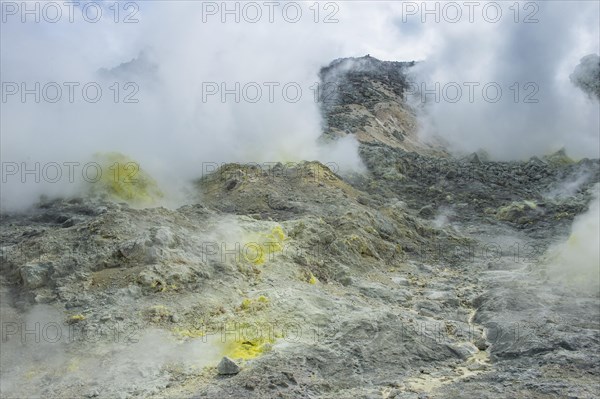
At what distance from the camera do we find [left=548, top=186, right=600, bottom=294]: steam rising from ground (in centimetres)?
1059

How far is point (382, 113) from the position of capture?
1307 inches

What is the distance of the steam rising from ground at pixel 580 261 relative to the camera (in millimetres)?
10594

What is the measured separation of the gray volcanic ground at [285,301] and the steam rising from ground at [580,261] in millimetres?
46

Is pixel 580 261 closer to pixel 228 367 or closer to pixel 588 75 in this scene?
pixel 228 367

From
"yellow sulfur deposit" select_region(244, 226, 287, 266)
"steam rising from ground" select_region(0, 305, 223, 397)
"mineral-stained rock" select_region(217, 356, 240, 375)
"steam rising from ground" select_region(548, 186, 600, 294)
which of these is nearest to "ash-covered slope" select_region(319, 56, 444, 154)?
"yellow sulfur deposit" select_region(244, 226, 287, 266)

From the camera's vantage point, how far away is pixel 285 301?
895cm

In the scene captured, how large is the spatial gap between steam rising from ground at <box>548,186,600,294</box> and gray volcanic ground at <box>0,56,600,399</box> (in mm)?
46

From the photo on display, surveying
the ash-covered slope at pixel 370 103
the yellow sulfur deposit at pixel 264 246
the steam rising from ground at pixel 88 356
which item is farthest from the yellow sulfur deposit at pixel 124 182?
the ash-covered slope at pixel 370 103

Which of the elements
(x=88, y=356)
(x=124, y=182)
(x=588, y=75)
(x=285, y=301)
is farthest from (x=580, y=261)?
(x=588, y=75)

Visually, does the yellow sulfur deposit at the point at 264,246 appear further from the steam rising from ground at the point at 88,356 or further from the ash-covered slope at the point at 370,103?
the ash-covered slope at the point at 370,103

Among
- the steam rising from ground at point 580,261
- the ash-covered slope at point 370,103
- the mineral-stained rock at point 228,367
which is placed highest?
the ash-covered slope at point 370,103

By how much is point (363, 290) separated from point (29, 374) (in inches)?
229

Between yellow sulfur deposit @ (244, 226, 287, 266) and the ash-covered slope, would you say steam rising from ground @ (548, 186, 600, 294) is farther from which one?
the ash-covered slope

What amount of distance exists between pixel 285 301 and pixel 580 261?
6287 mm
